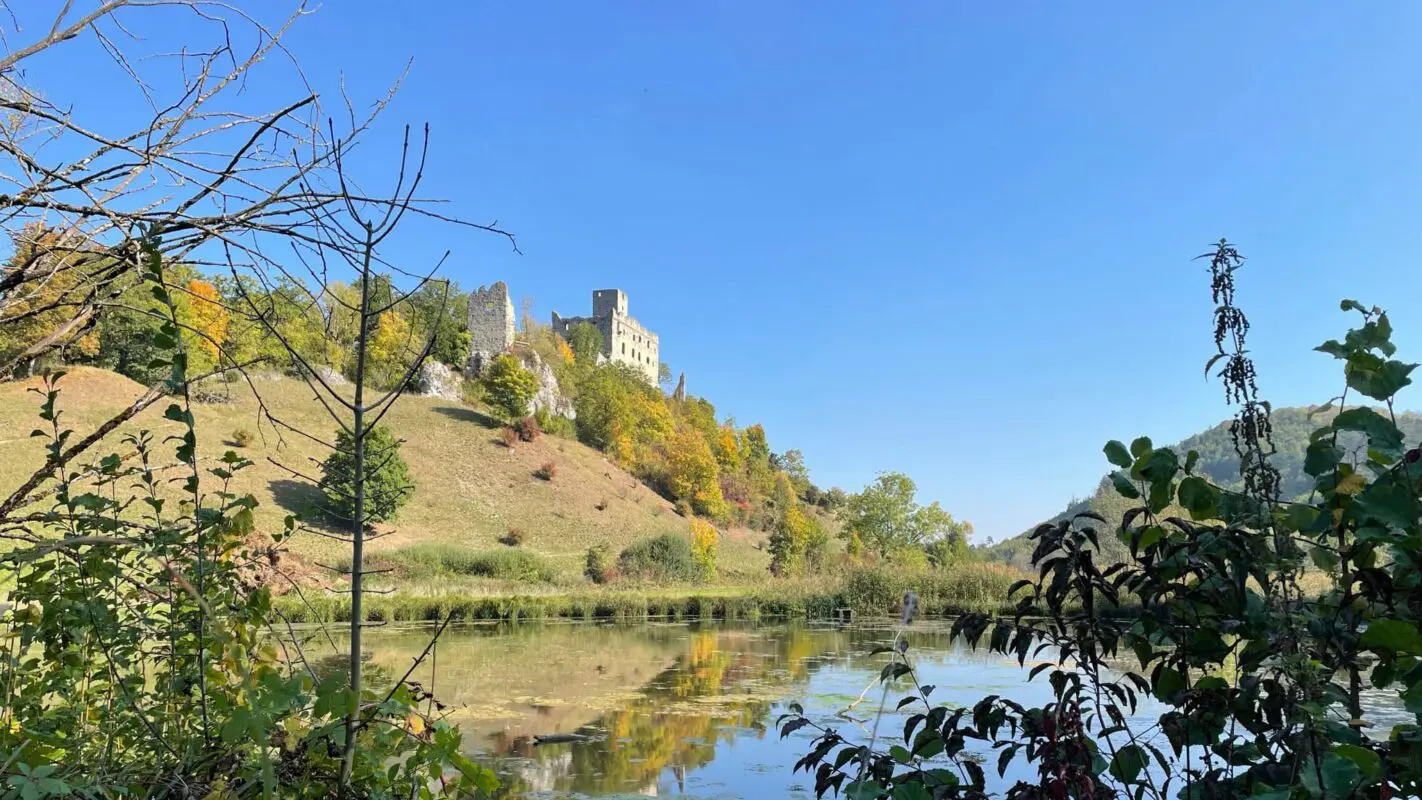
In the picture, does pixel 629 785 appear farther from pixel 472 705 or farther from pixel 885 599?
pixel 885 599

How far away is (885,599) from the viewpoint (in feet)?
66.5

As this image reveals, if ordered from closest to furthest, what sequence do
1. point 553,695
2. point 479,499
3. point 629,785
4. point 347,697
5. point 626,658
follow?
point 347,697
point 629,785
point 553,695
point 626,658
point 479,499

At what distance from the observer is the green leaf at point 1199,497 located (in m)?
1.24

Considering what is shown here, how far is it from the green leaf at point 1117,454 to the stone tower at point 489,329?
163 ft

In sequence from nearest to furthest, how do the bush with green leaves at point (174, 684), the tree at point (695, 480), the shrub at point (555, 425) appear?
the bush with green leaves at point (174, 684)
the shrub at point (555, 425)
the tree at point (695, 480)

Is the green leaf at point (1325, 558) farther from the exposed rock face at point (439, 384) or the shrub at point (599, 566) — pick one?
the exposed rock face at point (439, 384)

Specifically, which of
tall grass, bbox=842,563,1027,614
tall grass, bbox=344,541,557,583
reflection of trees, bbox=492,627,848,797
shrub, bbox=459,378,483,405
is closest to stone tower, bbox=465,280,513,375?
shrub, bbox=459,378,483,405

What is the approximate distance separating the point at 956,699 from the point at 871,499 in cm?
2997

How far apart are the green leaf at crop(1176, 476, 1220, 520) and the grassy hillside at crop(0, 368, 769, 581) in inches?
965

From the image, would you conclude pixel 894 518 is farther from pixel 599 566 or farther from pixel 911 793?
pixel 911 793

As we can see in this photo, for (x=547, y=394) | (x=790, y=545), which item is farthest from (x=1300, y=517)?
(x=547, y=394)

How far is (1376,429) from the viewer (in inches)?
39.4

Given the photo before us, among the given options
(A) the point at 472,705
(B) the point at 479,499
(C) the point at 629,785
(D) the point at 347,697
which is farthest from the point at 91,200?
(B) the point at 479,499

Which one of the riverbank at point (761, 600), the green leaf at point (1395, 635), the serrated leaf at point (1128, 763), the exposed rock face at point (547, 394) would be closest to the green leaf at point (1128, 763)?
the serrated leaf at point (1128, 763)
